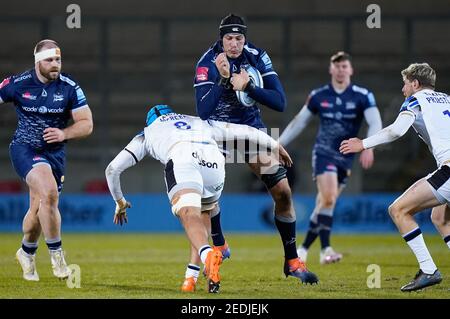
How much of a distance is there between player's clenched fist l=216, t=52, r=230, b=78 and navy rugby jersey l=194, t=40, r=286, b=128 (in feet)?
0.48

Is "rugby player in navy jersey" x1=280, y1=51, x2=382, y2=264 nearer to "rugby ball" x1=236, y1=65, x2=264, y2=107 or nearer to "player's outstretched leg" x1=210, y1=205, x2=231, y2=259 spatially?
"player's outstretched leg" x1=210, y1=205, x2=231, y2=259

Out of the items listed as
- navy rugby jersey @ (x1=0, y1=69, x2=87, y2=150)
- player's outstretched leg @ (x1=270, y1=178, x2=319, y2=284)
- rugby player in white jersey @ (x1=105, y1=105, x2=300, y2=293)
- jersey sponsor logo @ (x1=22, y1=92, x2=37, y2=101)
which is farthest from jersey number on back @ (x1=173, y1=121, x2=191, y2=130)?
jersey sponsor logo @ (x1=22, y1=92, x2=37, y2=101)

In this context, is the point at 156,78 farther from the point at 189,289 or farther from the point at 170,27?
the point at 189,289

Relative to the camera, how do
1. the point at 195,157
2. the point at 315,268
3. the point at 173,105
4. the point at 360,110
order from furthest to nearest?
1. the point at 173,105
2. the point at 360,110
3. the point at 315,268
4. the point at 195,157

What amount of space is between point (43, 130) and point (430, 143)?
13.7 feet

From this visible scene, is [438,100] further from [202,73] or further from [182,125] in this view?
[182,125]

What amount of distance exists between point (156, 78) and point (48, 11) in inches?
147

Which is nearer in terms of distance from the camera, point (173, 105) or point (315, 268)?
point (315, 268)

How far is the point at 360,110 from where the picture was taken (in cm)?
1433

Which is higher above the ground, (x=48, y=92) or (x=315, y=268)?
(x=48, y=92)

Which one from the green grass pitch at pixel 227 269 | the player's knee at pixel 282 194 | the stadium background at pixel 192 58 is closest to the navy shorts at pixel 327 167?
the green grass pitch at pixel 227 269

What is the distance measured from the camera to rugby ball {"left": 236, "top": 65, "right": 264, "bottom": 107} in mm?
10109
